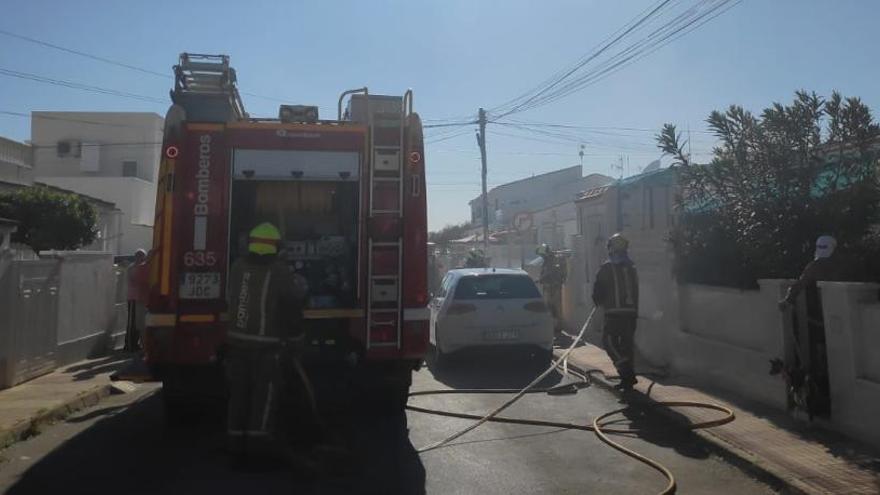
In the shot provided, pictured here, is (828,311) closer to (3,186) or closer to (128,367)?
(128,367)

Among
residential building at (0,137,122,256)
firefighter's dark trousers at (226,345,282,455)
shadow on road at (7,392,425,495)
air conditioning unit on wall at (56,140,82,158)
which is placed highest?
air conditioning unit on wall at (56,140,82,158)

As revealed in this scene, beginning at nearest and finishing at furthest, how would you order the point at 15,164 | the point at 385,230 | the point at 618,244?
the point at 385,230 < the point at 618,244 < the point at 15,164

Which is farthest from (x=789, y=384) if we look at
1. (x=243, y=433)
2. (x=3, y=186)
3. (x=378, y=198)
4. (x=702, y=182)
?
(x=3, y=186)

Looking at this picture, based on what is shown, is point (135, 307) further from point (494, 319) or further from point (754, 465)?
point (754, 465)

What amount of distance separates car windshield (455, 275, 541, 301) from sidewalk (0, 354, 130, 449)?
198 inches

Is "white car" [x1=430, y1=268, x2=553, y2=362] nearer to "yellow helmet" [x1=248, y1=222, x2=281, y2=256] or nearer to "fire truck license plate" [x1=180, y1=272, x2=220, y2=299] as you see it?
"fire truck license plate" [x1=180, y1=272, x2=220, y2=299]

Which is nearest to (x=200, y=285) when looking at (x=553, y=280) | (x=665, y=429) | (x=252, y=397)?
(x=252, y=397)

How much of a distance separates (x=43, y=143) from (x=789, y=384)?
145ft

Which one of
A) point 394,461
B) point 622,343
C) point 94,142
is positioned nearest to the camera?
point 394,461

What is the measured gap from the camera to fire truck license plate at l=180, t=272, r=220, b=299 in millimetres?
6637

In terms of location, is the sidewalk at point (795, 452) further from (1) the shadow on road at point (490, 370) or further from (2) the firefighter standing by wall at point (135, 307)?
(2) the firefighter standing by wall at point (135, 307)

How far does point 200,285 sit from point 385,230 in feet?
5.56

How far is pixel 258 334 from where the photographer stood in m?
5.69

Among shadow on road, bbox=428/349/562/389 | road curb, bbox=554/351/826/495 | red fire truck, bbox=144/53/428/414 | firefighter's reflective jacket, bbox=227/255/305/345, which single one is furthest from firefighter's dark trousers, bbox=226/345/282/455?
shadow on road, bbox=428/349/562/389
